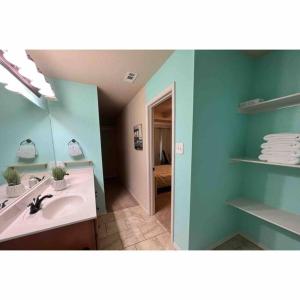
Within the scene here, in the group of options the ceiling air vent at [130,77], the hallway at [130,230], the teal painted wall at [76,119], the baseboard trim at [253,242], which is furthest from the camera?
the teal painted wall at [76,119]

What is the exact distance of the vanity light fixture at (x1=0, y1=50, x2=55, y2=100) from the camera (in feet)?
2.82

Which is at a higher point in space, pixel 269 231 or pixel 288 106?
pixel 288 106

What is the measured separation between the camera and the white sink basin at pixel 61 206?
0.96 metres

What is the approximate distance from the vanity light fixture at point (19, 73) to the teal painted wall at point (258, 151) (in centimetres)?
222

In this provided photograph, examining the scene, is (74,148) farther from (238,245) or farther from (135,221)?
(238,245)

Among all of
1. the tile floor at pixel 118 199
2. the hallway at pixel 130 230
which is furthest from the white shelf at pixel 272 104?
the tile floor at pixel 118 199

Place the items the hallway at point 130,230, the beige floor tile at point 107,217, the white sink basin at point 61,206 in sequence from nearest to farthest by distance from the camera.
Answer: the white sink basin at point 61,206, the hallway at point 130,230, the beige floor tile at point 107,217

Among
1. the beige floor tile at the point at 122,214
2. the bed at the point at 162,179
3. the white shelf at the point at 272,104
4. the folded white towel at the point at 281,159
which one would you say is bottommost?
the beige floor tile at the point at 122,214

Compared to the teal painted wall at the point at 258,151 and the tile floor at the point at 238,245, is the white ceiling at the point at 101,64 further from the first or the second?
the tile floor at the point at 238,245
